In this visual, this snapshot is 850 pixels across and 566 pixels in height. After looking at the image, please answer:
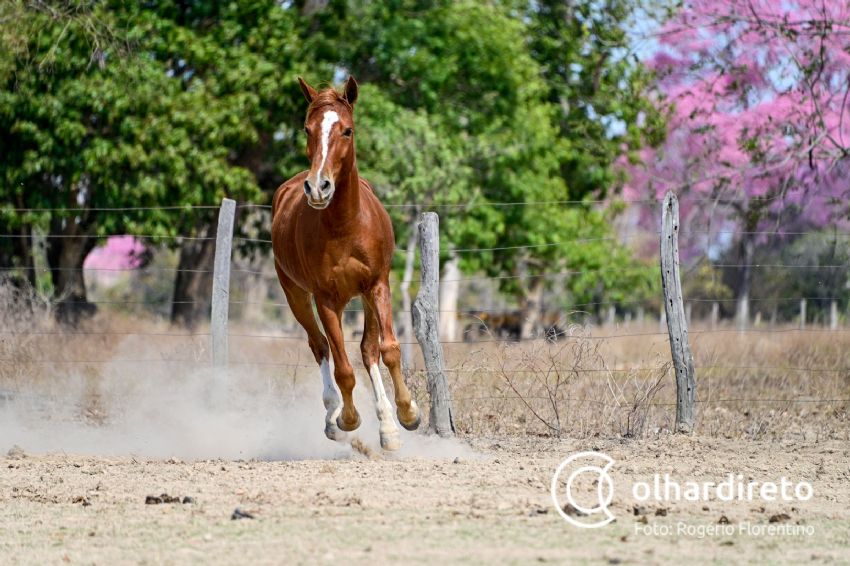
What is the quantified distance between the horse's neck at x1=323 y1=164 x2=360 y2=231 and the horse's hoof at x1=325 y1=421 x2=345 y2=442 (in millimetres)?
1464

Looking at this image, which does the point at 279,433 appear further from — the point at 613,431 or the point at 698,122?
the point at 698,122

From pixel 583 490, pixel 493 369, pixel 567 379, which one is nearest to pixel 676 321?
pixel 567 379

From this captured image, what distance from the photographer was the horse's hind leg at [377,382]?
326 inches

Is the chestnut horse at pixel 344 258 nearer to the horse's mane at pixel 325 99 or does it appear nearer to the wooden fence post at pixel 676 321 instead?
the horse's mane at pixel 325 99

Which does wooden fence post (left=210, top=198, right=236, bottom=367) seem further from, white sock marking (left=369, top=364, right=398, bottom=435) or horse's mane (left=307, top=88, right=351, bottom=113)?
horse's mane (left=307, top=88, right=351, bottom=113)

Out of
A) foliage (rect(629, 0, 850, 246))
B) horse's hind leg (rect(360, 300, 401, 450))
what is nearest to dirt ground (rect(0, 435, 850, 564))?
horse's hind leg (rect(360, 300, 401, 450))

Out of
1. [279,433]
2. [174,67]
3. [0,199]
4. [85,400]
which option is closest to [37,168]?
[0,199]

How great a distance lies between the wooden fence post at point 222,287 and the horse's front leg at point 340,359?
2.17 meters

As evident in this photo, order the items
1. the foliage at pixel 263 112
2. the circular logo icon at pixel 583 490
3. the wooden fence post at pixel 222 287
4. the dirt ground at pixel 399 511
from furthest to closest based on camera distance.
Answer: the foliage at pixel 263 112, the wooden fence post at pixel 222 287, the circular logo icon at pixel 583 490, the dirt ground at pixel 399 511

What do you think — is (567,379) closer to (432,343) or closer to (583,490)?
(432,343)

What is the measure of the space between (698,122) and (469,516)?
15385mm

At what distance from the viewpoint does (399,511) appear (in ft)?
20.9

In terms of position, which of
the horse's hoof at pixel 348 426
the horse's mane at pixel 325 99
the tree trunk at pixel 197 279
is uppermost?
the horse's mane at pixel 325 99

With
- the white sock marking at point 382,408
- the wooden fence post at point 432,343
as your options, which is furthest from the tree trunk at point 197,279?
the white sock marking at point 382,408
